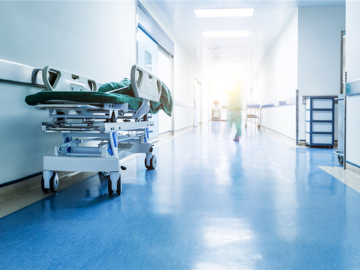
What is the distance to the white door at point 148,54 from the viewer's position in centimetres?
501

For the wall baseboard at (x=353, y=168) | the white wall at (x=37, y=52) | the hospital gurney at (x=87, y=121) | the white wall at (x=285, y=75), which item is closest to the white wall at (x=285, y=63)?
the white wall at (x=285, y=75)

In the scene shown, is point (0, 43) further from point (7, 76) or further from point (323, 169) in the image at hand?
point (323, 169)

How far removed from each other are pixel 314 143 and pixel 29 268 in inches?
189

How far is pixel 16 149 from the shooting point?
1987mm

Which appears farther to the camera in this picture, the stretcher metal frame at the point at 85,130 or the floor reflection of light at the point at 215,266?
the stretcher metal frame at the point at 85,130

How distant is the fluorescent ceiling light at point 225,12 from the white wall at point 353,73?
296 cm

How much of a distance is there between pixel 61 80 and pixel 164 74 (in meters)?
5.20

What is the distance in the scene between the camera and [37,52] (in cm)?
216

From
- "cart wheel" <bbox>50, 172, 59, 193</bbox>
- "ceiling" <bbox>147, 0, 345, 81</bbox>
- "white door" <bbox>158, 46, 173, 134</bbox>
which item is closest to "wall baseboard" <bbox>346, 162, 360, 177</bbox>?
"cart wheel" <bbox>50, 172, 59, 193</bbox>

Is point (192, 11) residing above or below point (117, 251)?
above

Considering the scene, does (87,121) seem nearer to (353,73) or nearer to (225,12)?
(353,73)

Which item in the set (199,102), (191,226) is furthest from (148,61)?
(199,102)

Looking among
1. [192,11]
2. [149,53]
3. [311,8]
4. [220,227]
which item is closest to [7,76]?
[220,227]

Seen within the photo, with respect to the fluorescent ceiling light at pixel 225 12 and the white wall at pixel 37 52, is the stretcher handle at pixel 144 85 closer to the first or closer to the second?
the white wall at pixel 37 52
